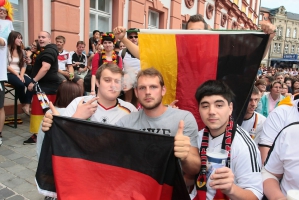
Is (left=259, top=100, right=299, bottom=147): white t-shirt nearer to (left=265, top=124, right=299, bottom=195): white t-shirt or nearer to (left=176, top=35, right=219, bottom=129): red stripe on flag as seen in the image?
(left=265, top=124, right=299, bottom=195): white t-shirt

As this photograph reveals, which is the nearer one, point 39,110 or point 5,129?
point 39,110

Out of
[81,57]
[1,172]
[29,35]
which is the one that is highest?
[29,35]

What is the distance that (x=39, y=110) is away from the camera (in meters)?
4.21

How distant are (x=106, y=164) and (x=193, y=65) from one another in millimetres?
1476

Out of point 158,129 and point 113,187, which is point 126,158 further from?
point 158,129

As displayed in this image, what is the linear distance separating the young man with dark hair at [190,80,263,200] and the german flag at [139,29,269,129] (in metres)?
0.77

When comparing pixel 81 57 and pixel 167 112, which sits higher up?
pixel 81 57

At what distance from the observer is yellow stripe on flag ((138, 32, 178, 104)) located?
2.87 metres

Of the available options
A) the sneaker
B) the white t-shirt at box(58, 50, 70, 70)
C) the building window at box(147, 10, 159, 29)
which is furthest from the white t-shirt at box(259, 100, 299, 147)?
the building window at box(147, 10, 159, 29)

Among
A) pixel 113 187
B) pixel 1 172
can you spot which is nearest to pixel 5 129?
pixel 1 172

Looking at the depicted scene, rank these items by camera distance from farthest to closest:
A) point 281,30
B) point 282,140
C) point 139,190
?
1. point 281,30
2. point 139,190
3. point 282,140

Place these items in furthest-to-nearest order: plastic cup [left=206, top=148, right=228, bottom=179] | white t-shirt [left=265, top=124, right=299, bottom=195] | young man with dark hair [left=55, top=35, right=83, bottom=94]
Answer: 1. young man with dark hair [left=55, top=35, right=83, bottom=94]
2. white t-shirt [left=265, top=124, right=299, bottom=195]
3. plastic cup [left=206, top=148, right=228, bottom=179]

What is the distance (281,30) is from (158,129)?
75.4m

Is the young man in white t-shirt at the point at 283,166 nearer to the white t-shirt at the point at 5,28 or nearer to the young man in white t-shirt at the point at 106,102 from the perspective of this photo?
the young man in white t-shirt at the point at 106,102
